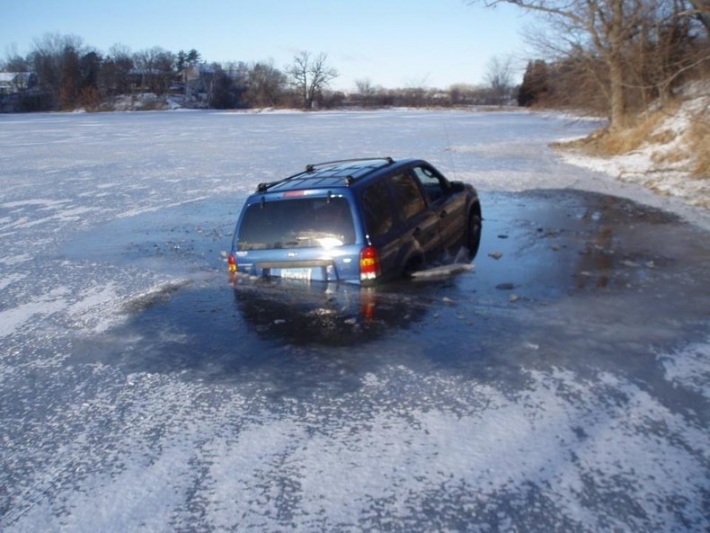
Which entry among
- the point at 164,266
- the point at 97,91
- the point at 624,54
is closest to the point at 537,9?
the point at 624,54

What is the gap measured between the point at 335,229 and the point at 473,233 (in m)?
4.05

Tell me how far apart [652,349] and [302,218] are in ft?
12.0

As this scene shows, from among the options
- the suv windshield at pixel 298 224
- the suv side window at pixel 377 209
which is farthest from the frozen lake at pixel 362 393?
the suv side window at pixel 377 209

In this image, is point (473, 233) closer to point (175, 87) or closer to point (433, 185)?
point (433, 185)

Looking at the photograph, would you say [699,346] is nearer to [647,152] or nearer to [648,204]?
[648,204]

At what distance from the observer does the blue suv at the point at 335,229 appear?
7.21 m

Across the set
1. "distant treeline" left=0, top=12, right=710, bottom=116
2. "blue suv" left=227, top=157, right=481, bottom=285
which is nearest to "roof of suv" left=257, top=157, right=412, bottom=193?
"blue suv" left=227, top=157, right=481, bottom=285

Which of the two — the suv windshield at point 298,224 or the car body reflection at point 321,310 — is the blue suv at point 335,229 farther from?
the car body reflection at point 321,310

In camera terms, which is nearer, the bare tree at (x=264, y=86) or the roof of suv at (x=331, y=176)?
the roof of suv at (x=331, y=176)

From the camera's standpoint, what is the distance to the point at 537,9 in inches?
1234

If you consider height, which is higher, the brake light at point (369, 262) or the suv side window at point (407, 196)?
the suv side window at point (407, 196)

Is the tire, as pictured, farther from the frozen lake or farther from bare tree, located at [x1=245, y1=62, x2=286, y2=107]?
bare tree, located at [x1=245, y1=62, x2=286, y2=107]

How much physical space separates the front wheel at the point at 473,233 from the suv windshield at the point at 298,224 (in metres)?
3.25

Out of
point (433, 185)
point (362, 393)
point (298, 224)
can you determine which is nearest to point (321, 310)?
point (298, 224)
